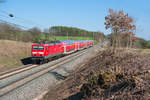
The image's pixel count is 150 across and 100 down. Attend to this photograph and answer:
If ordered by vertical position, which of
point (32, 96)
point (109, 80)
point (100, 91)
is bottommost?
point (32, 96)

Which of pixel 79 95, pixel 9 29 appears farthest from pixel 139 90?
pixel 9 29

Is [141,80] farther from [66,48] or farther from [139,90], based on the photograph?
[66,48]

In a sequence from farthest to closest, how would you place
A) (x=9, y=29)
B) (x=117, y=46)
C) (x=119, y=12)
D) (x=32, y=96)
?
(x=9, y=29), (x=119, y=12), (x=117, y=46), (x=32, y=96)

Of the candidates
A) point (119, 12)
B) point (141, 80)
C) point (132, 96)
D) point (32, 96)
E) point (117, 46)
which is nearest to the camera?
point (132, 96)

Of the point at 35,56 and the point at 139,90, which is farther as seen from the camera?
the point at 35,56

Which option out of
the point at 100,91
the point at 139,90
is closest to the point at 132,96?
the point at 139,90

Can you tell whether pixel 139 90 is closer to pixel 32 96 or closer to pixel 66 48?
pixel 32 96

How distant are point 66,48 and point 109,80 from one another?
24732 mm

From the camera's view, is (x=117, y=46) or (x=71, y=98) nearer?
(x=71, y=98)

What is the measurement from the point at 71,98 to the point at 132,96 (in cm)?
361

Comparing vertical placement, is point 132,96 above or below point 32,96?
above

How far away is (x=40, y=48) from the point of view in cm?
2206

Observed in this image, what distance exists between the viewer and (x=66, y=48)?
103 ft

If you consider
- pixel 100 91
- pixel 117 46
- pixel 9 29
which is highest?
pixel 9 29
